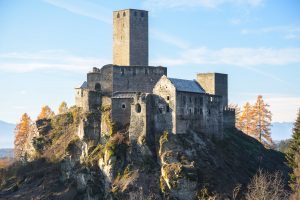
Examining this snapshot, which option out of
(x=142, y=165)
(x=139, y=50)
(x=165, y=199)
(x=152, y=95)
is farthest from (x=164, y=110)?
(x=139, y=50)

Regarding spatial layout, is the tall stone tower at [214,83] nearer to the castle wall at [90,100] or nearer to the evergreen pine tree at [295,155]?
the castle wall at [90,100]

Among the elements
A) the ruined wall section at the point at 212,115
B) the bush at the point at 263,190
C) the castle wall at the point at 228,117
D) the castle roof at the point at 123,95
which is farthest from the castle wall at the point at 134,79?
the bush at the point at 263,190

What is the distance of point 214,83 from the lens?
310ft

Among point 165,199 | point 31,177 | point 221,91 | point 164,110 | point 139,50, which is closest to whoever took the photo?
point 165,199

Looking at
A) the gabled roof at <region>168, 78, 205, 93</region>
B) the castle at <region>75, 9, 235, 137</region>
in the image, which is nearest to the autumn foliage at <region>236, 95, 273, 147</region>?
the castle at <region>75, 9, 235, 137</region>

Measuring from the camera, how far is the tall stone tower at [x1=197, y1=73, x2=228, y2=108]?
310ft

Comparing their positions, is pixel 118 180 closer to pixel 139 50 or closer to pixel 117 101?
pixel 117 101

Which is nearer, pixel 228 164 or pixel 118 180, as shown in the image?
pixel 118 180

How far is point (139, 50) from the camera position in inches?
3469

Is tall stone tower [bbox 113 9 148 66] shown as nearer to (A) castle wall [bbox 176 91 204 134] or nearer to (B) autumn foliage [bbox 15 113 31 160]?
(A) castle wall [bbox 176 91 204 134]

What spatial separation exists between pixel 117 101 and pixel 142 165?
1016 centimetres

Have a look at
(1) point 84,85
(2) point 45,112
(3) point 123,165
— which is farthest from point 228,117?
(2) point 45,112

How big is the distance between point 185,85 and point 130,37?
667 inches

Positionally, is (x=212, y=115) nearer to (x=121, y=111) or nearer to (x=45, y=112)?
(x=121, y=111)
